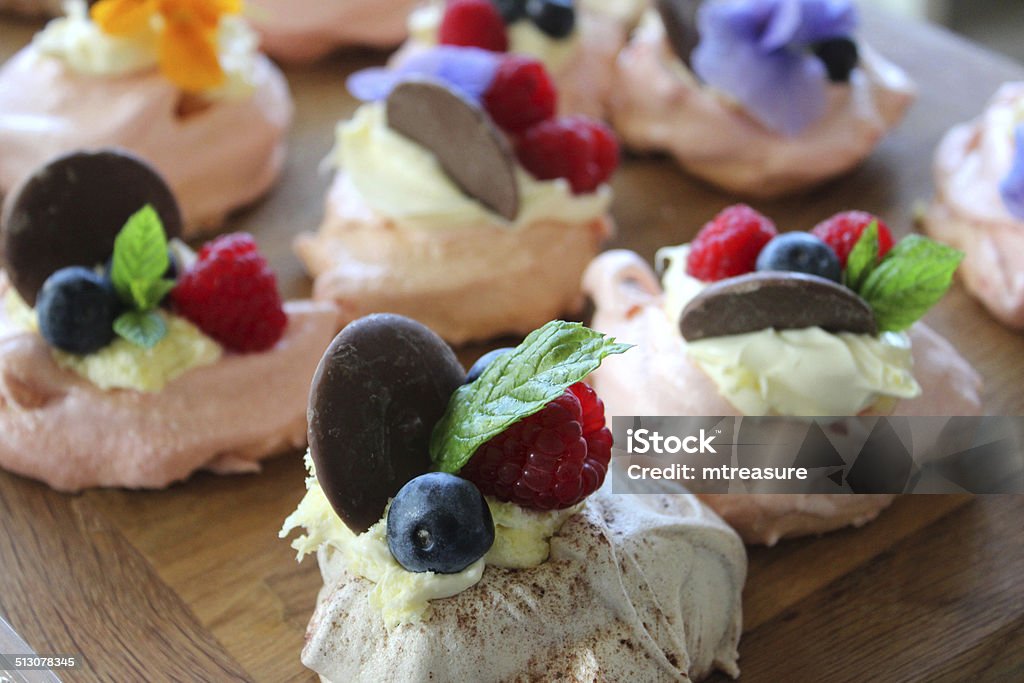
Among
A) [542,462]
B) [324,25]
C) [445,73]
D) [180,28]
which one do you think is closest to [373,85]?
[445,73]

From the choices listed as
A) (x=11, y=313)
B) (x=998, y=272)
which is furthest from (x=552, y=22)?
(x=11, y=313)

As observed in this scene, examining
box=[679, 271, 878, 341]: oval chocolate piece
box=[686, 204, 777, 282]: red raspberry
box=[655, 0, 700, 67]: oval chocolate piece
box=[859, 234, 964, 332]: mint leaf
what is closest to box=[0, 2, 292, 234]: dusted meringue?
box=[655, 0, 700, 67]: oval chocolate piece

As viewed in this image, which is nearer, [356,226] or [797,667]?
[797,667]

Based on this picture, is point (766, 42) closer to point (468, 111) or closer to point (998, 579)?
point (468, 111)

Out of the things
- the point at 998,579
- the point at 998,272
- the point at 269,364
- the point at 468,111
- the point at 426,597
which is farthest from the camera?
the point at 998,272

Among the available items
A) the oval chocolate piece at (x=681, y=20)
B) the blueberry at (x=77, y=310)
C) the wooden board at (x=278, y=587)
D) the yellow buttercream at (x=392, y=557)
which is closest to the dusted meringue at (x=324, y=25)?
the oval chocolate piece at (x=681, y=20)

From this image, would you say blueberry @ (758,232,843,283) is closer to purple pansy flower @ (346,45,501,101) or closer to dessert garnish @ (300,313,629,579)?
dessert garnish @ (300,313,629,579)

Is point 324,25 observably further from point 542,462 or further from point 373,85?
point 542,462
